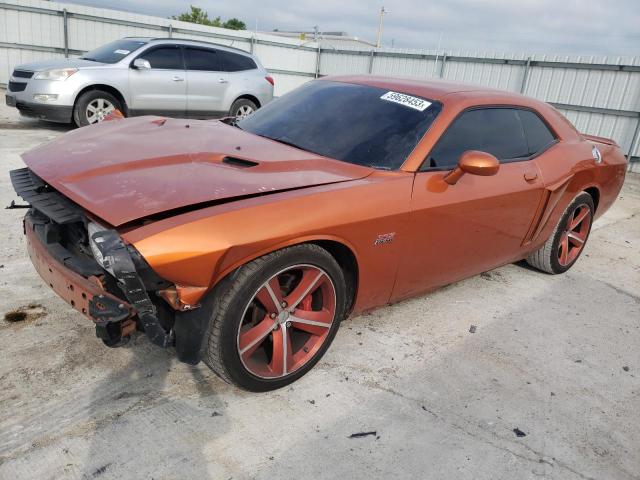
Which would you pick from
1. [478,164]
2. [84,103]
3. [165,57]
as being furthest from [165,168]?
[165,57]

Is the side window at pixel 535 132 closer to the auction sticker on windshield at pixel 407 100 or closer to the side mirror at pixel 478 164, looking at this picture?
the auction sticker on windshield at pixel 407 100

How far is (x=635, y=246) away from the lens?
581 centimetres

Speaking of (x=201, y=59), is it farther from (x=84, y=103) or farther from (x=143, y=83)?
(x=84, y=103)

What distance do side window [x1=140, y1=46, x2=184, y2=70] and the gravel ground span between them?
19.5 ft

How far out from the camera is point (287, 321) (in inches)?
101

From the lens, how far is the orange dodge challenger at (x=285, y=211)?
6.91ft

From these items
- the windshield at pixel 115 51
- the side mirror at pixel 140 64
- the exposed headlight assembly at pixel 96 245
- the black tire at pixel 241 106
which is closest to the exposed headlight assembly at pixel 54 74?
the windshield at pixel 115 51

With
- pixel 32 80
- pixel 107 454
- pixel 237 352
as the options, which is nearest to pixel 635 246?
pixel 237 352

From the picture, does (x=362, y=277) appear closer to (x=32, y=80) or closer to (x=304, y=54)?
(x=32, y=80)

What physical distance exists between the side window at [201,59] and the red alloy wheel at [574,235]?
703 centimetres

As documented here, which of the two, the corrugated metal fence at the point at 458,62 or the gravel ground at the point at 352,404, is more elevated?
the corrugated metal fence at the point at 458,62

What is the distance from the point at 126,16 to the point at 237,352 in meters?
14.9

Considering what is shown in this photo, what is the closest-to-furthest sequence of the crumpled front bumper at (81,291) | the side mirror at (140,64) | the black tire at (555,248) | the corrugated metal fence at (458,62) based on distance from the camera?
the crumpled front bumper at (81,291), the black tire at (555,248), the side mirror at (140,64), the corrugated metal fence at (458,62)

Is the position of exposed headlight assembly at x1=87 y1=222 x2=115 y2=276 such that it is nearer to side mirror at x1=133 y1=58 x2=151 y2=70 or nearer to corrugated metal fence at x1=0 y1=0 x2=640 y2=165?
side mirror at x1=133 y1=58 x2=151 y2=70
